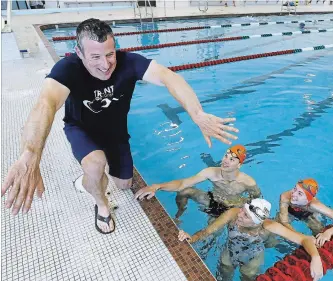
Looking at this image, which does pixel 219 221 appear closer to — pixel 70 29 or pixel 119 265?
pixel 119 265

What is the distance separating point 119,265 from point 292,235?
1450 mm

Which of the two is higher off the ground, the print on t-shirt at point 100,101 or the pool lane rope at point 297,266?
the print on t-shirt at point 100,101

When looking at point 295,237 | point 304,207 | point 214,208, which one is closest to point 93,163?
point 214,208

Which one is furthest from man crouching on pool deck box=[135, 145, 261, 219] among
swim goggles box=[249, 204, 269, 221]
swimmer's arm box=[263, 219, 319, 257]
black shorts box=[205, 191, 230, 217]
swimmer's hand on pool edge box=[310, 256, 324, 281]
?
swimmer's hand on pool edge box=[310, 256, 324, 281]

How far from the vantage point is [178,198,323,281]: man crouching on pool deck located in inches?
93.0

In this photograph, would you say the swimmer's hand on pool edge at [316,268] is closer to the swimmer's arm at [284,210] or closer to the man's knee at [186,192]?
the swimmer's arm at [284,210]

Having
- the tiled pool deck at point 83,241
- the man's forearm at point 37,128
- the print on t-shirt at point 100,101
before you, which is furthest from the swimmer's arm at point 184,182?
the man's forearm at point 37,128

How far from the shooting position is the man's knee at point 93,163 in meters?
2.06

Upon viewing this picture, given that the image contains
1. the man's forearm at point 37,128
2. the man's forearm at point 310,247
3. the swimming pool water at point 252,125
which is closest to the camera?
the man's forearm at point 37,128

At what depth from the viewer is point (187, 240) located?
7.18 ft

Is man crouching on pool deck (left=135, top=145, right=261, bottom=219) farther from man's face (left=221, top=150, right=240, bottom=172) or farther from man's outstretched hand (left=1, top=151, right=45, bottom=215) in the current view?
man's outstretched hand (left=1, top=151, right=45, bottom=215)

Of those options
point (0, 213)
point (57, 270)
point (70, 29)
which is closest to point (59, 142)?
point (0, 213)

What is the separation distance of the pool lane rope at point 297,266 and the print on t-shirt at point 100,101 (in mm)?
1656

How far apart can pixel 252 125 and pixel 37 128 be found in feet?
14.8
